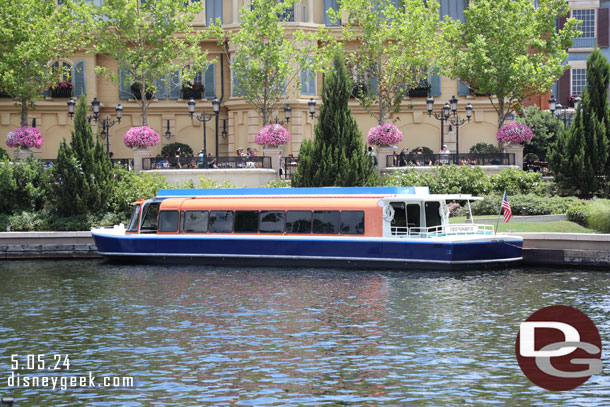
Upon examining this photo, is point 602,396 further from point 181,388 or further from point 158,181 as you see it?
point 158,181

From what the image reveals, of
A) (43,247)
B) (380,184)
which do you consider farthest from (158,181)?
(380,184)

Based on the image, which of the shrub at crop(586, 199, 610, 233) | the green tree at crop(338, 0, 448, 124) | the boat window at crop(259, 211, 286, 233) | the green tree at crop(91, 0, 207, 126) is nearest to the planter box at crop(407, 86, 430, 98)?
the green tree at crop(338, 0, 448, 124)

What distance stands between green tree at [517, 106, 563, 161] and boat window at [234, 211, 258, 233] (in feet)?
99.2

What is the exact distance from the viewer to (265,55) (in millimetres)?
55250

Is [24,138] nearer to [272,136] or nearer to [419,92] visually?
[272,136]

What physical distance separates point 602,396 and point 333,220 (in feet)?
64.6

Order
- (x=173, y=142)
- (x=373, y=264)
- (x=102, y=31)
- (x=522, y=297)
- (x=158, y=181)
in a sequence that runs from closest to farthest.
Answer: (x=522, y=297) → (x=373, y=264) → (x=158, y=181) → (x=102, y=31) → (x=173, y=142)

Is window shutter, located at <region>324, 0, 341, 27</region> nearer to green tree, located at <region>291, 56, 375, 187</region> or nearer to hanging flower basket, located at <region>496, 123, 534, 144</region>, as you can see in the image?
hanging flower basket, located at <region>496, 123, 534, 144</region>

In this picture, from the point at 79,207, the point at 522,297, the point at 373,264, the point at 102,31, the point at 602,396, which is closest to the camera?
the point at 602,396

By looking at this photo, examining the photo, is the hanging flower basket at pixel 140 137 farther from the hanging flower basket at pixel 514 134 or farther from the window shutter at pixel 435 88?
the window shutter at pixel 435 88

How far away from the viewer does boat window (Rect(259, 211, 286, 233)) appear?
37.3m

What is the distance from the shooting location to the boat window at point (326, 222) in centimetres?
3625

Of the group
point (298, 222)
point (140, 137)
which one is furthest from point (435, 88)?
point (298, 222)

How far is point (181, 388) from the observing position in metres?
18.2
